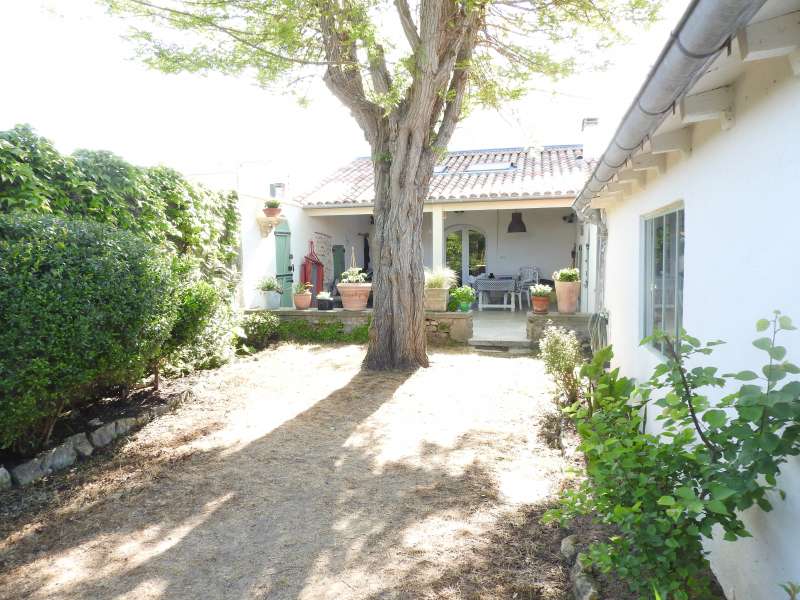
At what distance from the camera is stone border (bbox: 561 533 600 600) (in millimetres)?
2469

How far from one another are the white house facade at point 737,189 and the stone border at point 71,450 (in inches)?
190

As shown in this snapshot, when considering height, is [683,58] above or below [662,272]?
above

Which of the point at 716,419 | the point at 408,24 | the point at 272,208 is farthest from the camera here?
the point at 272,208

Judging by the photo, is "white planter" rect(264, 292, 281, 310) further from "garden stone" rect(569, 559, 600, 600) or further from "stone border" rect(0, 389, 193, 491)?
"garden stone" rect(569, 559, 600, 600)

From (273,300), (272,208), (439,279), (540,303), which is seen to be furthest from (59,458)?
Result: (540,303)

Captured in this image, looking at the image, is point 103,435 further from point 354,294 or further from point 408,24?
point 354,294

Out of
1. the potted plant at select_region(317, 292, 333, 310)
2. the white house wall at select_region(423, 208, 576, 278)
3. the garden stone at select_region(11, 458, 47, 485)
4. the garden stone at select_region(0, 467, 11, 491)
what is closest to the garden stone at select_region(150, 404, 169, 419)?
the garden stone at select_region(11, 458, 47, 485)

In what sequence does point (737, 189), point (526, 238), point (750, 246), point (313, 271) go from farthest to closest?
point (526, 238)
point (313, 271)
point (737, 189)
point (750, 246)

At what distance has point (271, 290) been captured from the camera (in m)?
11.0

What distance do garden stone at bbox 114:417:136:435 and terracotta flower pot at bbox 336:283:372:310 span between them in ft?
18.8

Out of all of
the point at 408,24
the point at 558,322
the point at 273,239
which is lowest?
the point at 558,322

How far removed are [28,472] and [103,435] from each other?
86 centimetres

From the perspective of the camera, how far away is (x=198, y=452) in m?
4.78

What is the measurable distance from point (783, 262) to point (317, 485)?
3372 millimetres
